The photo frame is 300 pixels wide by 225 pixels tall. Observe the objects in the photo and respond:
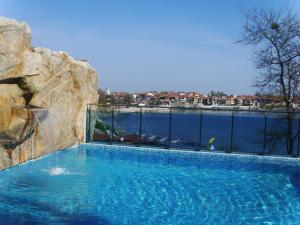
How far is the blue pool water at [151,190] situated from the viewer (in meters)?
5.73

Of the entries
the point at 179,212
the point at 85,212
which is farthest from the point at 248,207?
the point at 85,212

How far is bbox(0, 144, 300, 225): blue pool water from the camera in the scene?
18.8 ft

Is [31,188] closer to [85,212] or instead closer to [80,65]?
[85,212]

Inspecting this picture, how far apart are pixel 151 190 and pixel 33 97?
4014 mm

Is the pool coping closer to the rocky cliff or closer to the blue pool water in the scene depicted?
the blue pool water

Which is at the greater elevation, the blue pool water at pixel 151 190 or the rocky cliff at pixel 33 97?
the rocky cliff at pixel 33 97

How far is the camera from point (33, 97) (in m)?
9.38

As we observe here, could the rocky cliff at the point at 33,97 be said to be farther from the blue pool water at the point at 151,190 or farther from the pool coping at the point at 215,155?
the pool coping at the point at 215,155

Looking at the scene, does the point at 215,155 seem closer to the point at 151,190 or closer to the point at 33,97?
the point at 151,190

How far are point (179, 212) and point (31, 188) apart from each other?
2.89m

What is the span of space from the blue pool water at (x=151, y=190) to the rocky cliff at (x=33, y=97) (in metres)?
0.45

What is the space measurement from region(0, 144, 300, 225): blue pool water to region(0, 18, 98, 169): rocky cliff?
1.48 feet

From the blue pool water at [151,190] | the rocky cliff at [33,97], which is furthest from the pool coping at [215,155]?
the rocky cliff at [33,97]

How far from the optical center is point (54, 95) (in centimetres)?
1044
